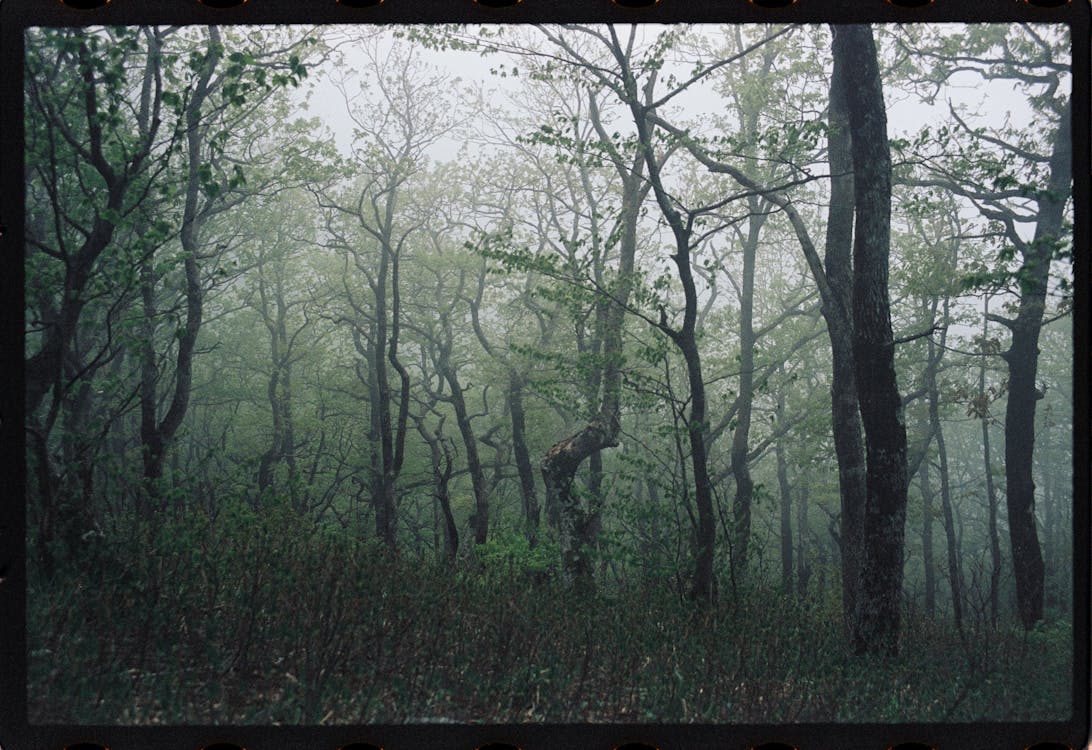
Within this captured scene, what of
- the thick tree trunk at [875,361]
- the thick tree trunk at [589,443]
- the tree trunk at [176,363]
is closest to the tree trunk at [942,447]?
the thick tree trunk at [875,361]

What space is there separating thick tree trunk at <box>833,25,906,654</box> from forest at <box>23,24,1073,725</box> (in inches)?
1.0

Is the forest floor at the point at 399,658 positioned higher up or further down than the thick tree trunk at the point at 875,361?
further down

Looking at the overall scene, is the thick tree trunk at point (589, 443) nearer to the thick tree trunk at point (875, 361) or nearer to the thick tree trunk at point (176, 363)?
the thick tree trunk at point (875, 361)

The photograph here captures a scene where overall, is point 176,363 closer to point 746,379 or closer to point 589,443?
point 589,443

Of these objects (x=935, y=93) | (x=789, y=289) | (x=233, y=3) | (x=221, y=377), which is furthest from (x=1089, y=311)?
(x=221, y=377)

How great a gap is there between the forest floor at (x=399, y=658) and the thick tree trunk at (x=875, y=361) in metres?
0.54

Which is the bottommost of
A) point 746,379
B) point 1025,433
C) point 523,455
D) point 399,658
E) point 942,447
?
point 399,658

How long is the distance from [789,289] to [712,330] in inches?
55.7

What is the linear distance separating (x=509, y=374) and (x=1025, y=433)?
6056 mm

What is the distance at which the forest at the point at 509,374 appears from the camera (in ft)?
15.1

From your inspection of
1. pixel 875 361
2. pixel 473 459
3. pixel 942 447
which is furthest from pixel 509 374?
pixel 942 447

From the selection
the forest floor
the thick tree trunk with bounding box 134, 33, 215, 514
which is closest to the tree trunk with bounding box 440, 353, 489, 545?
the forest floor

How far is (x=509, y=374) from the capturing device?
935 centimetres

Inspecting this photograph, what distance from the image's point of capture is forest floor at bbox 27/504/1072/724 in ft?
13.7
